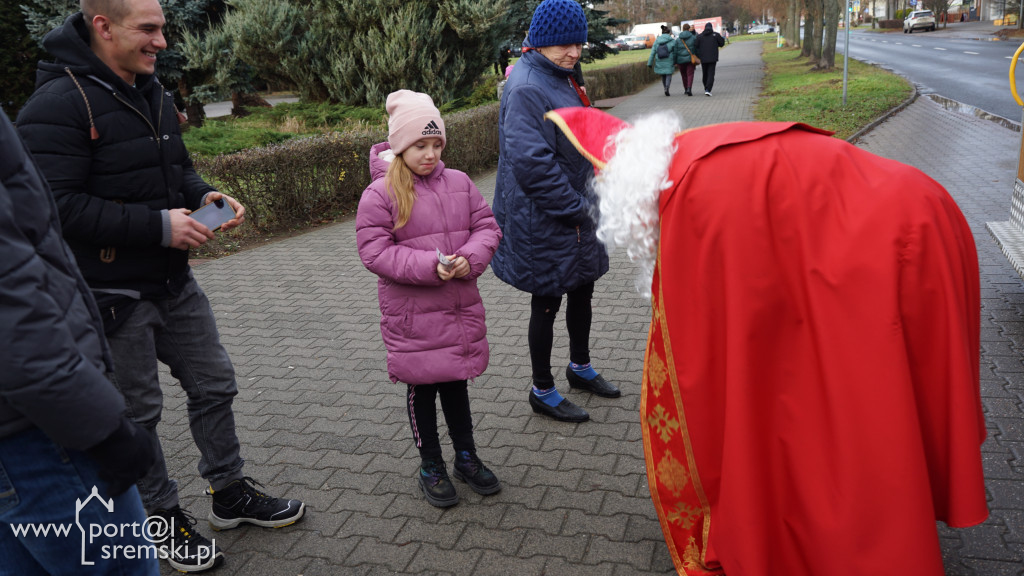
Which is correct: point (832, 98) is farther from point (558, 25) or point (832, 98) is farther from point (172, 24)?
point (558, 25)

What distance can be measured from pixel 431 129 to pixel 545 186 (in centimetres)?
62

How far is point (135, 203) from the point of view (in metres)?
2.70

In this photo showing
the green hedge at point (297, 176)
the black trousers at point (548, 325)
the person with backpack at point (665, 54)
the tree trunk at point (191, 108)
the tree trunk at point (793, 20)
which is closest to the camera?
the black trousers at point (548, 325)

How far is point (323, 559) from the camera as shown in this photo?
302 cm

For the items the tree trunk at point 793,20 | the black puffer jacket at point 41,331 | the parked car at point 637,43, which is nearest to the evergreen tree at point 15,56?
the black puffer jacket at point 41,331

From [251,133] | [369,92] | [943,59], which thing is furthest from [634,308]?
[943,59]

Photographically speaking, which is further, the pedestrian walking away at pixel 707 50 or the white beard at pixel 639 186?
the pedestrian walking away at pixel 707 50

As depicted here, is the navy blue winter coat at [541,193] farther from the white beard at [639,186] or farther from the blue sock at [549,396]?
the white beard at [639,186]

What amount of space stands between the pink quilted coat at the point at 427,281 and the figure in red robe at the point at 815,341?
39.1 inches

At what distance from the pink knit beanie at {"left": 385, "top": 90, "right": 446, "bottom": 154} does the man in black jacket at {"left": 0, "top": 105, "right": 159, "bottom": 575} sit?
1.45 m

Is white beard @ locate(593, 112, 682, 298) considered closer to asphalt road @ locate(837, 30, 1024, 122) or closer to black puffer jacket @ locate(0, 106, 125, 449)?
black puffer jacket @ locate(0, 106, 125, 449)

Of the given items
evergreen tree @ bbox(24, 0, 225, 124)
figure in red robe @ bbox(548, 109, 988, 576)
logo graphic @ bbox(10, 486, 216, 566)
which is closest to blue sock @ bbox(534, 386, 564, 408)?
figure in red robe @ bbox(548, 109, 988, 576)

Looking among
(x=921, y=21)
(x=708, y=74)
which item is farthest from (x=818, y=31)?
(x=921, y=21)

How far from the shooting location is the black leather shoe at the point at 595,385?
420 centimetres
